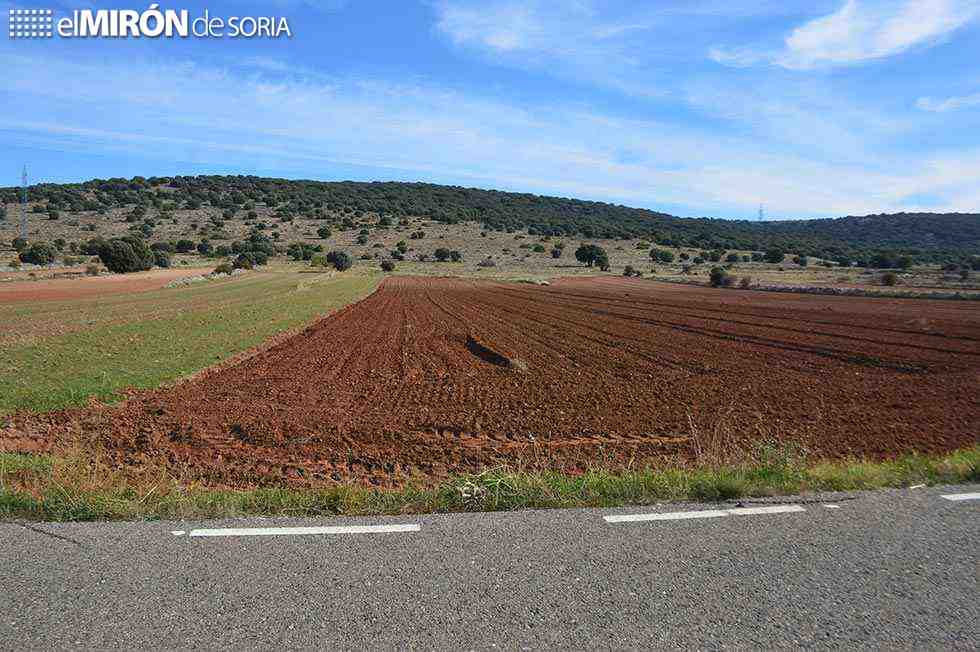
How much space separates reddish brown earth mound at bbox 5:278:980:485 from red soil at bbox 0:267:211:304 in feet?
89.3

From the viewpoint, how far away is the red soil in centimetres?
4431

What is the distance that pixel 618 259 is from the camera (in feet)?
435

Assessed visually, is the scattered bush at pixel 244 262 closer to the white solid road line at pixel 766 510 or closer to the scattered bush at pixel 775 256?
the scattered bush at pixel 775 256

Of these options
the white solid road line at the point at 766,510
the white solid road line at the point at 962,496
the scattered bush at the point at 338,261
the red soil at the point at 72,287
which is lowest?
the red soil at the point at 72,287

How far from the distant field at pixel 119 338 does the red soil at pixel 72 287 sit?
3334 millimetres

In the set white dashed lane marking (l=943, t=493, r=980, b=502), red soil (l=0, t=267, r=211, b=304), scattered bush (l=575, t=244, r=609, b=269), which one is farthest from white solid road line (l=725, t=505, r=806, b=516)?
scattered bush (l=575, t=244, r=609, b=269)

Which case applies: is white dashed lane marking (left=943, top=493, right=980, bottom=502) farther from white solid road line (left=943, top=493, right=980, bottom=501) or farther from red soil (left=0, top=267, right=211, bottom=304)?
red soil (left=0, top=267, right=211, bottom=304)

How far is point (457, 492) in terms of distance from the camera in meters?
6.21

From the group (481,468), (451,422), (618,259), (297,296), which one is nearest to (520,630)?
(481,468)

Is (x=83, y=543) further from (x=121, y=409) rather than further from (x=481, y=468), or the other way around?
(x=121, y=409)

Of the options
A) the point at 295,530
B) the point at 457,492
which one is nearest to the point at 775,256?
the point at 457,492

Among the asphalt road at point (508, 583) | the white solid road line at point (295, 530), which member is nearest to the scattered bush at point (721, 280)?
the asphalt road at point (508, 583)

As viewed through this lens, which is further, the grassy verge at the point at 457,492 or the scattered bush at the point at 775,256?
the scattered bush at the point at 775,256

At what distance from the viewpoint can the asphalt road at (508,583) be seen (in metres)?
3.81
